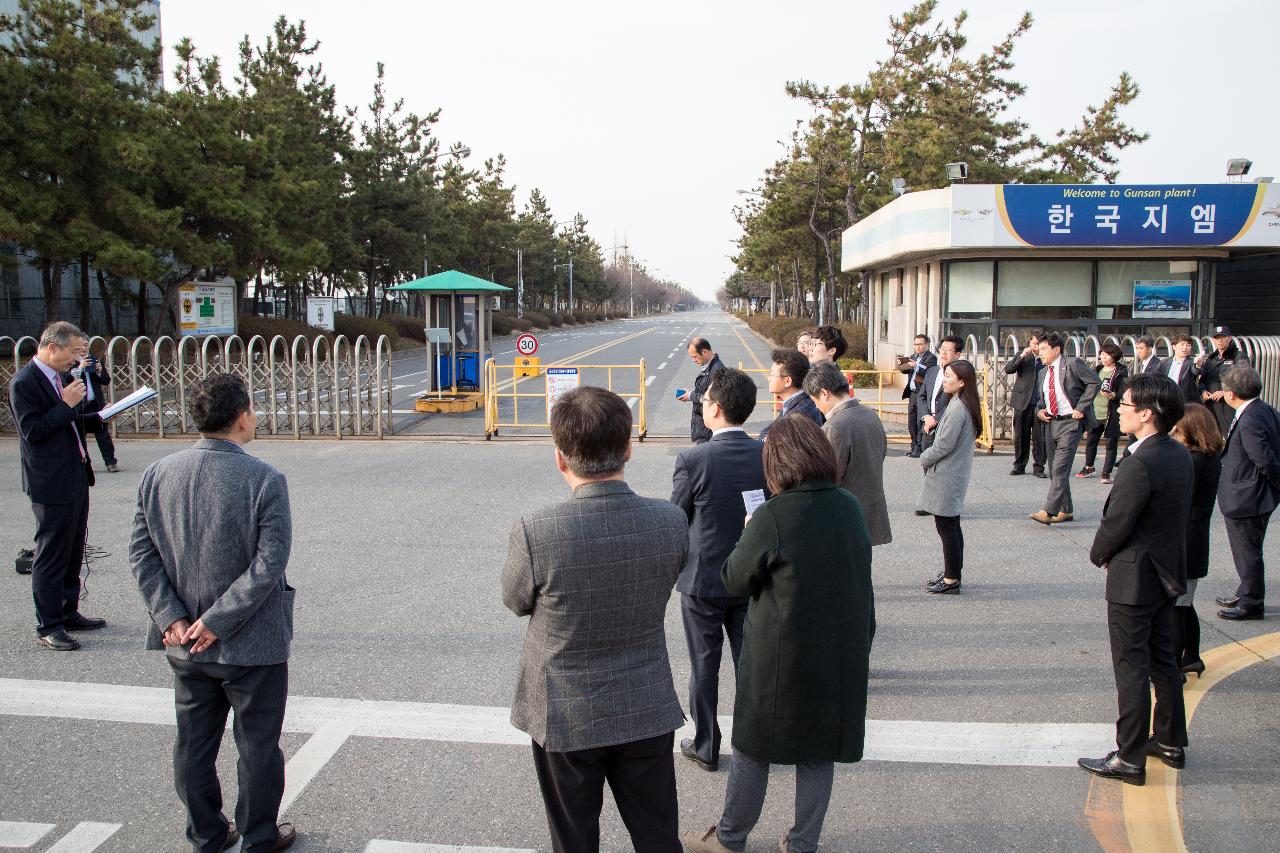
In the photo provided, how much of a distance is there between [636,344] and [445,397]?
2850 cm

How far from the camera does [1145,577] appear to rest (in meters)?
4.04

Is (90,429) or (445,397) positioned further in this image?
(445,397)

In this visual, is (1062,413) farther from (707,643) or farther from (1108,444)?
(707,643)

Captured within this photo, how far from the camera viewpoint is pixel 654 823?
2.85 metres

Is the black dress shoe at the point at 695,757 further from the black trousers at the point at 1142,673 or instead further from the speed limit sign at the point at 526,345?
the speed limit sign at the point at 526,345

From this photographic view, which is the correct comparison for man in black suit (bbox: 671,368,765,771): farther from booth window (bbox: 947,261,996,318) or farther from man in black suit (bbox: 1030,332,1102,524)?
booth window (bbox: 947,261,996,318)

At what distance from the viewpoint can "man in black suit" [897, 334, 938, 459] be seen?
10633mm

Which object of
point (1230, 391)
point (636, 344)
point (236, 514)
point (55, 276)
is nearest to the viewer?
point (236, 514)

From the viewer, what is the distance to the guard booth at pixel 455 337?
60.3 ft

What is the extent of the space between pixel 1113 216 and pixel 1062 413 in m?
11.0

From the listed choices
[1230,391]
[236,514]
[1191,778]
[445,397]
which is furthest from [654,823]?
[445,397]

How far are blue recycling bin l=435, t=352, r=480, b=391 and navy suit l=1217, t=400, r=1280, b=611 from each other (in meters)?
14.9

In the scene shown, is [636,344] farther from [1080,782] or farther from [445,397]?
[1080,782]

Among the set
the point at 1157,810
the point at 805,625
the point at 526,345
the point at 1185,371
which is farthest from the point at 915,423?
the point at 805,625
